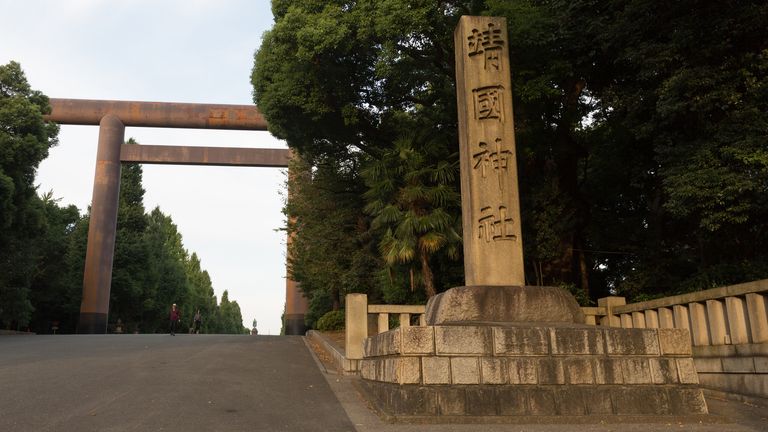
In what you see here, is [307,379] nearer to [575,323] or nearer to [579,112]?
[575,323]

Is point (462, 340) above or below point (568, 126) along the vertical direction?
below

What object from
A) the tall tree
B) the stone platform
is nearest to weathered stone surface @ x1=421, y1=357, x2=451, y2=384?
the stone platform

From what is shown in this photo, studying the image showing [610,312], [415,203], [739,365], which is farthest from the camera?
[415,203]

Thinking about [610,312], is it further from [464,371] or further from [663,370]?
[464,371]

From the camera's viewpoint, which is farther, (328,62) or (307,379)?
(328,62)

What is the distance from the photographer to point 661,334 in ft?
17.7

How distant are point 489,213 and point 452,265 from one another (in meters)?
8.31

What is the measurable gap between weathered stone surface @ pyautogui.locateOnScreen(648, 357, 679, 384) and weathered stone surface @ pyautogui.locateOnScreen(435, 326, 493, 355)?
5.24ft

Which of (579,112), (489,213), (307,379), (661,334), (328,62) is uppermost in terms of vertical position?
(328,62)

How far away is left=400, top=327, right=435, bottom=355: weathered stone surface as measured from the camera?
16.6 ft

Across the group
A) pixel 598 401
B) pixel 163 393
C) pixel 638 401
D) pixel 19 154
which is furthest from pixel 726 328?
pixel 19 154

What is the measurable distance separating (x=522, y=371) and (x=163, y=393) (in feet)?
13.5

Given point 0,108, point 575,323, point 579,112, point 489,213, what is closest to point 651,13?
point 579,112

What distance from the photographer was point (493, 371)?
5070 millimetres
